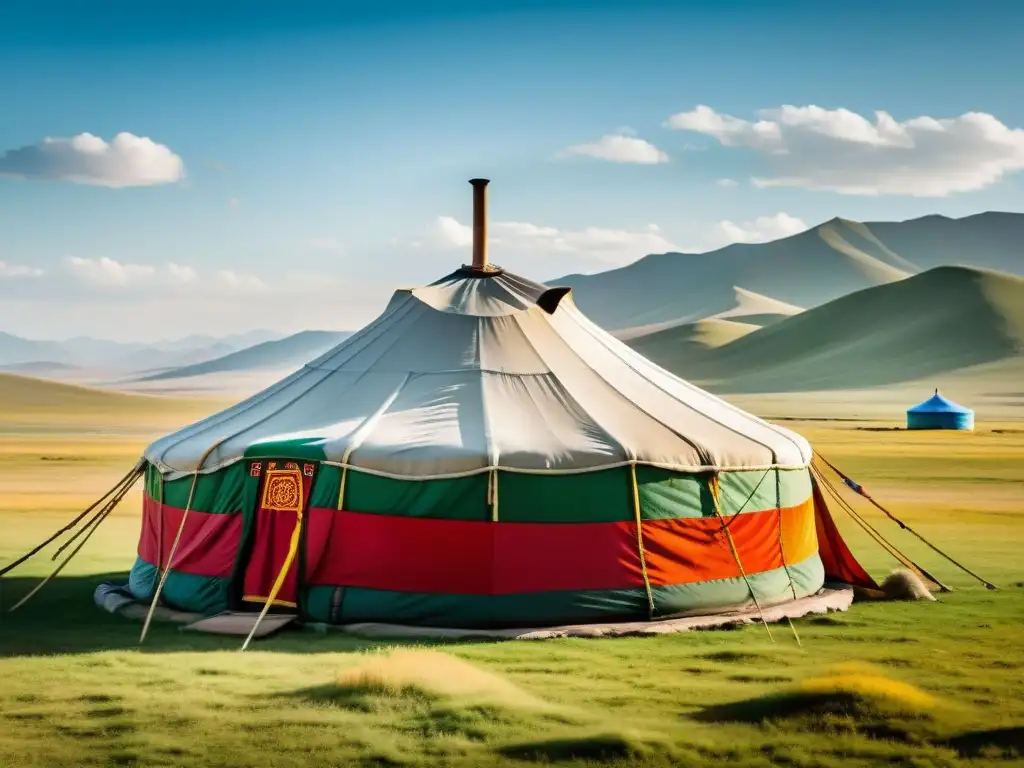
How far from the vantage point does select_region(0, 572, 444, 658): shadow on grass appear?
9.02 m

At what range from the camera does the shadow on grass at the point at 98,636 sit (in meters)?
9.02

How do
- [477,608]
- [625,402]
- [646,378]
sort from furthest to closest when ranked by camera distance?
[646,378], [625,402], [477,608]

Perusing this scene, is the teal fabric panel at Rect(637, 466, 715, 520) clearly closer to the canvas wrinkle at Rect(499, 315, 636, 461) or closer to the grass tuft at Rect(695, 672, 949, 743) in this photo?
the canvas wrinkle at Rect(499, 315, 636, 461)

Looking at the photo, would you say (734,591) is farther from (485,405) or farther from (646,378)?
(485,405)

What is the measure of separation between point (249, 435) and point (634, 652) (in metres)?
3.55

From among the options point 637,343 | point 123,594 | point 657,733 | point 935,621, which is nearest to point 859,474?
point 935,621

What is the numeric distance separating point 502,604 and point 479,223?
3898 millimetres

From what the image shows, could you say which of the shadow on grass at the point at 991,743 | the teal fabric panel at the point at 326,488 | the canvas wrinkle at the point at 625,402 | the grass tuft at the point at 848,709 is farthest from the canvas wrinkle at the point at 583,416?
the shadow on grass at the point at 991,743

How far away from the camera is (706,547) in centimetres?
998

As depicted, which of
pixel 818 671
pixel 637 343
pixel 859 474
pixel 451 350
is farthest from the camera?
pixel 637 343

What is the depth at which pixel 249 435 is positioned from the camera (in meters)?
10.3

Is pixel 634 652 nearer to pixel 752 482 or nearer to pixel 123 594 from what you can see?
pixel 752 482

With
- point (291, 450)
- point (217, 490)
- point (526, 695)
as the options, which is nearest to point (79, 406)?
point (217, 490)

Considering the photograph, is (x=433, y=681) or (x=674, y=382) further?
(x=674, y=382)
